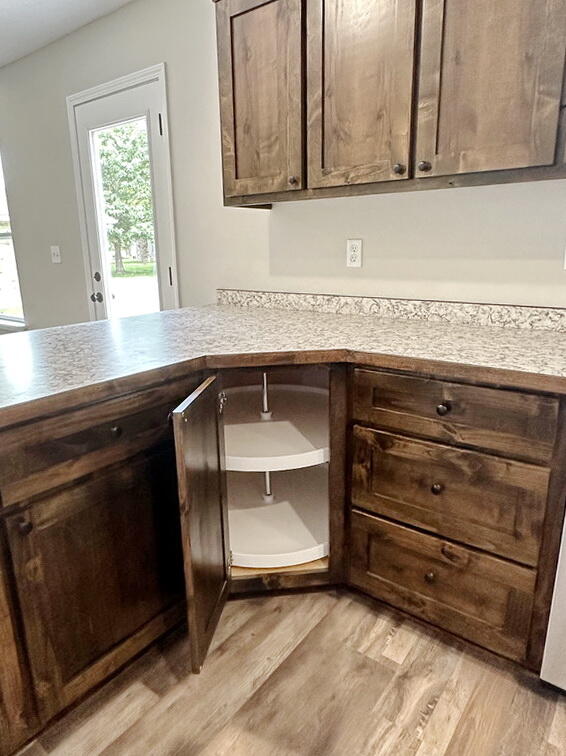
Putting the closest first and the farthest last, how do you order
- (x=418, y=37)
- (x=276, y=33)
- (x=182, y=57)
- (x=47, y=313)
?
1. (x=418, y=37)
2. (x=276, y=33)
3. (x=182, y=57)
4. (x=47, y=313)

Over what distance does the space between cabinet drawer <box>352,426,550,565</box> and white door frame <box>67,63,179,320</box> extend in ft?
5.42

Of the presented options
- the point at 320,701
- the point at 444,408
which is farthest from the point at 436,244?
the point at 320,701

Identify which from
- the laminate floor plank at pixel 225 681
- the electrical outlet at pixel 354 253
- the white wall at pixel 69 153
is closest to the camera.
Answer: the laminate floor plank at pixel 225 681

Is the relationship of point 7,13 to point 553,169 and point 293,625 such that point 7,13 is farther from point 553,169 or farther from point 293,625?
point 293,625

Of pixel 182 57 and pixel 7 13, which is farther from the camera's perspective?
pixel 7 13

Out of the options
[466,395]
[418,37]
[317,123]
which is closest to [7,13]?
[317,123]

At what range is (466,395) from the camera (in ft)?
4.05

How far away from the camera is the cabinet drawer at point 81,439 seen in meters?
0.98

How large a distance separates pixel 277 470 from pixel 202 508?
38 cm

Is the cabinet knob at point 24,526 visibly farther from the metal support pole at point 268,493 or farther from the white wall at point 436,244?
the white wall at point 436,244

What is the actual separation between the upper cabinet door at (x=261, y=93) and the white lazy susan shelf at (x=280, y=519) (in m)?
1.14

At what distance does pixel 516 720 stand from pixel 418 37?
6.03 feet

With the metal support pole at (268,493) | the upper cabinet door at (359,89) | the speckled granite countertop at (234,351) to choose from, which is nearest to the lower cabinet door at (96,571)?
the speckled granite countertop at (234,351)

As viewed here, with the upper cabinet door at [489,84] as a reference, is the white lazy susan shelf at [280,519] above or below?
below
